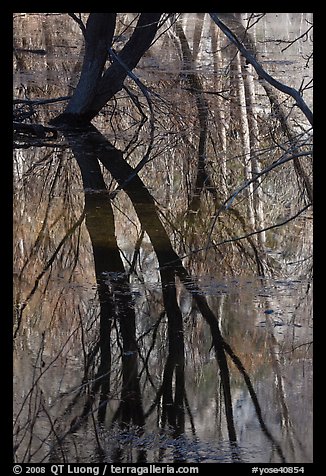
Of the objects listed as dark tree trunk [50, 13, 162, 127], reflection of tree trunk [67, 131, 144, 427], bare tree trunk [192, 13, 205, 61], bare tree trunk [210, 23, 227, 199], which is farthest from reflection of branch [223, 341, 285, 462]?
bare tree trunk [192, 13, 205, 61]

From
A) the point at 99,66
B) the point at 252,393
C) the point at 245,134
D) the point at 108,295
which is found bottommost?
the point at 252,393

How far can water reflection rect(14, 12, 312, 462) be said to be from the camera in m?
3.47

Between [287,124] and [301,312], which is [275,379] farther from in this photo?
[287,124]

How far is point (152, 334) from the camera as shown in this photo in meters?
4.37

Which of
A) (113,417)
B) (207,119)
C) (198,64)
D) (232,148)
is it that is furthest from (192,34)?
(113,417)

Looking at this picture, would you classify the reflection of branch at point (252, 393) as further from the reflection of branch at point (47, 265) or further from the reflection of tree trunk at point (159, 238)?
the reflection of branch at point (47, 265)

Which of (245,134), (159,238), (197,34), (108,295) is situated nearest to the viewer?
(108,295)

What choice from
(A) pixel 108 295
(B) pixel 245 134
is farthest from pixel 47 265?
(B) pixel 245 134

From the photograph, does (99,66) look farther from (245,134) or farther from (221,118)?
(245,134)

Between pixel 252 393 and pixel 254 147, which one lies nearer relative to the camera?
pixel 252 393

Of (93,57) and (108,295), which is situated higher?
(93,57)

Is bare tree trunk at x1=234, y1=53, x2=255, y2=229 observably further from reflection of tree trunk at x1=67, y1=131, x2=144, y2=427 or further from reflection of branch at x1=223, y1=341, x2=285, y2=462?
reflection of branch at x1=223, y1=341, x2=285, y2=462

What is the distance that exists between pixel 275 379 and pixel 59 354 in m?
1.13

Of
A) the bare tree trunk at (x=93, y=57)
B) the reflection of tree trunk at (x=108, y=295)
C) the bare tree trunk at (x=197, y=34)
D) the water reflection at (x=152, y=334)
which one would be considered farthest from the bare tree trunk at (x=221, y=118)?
the bare tree trunk at (x=93, y=57)
